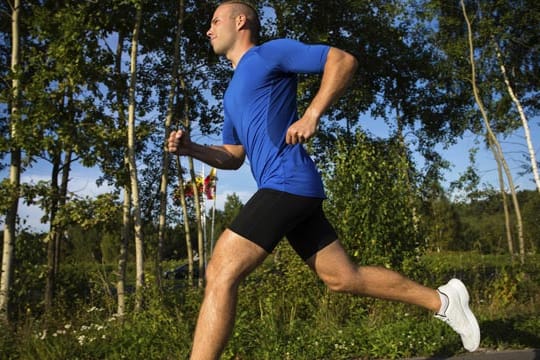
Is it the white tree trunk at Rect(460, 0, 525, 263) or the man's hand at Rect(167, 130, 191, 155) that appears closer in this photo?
the man's hand at Rect(167, 130, 191, 155)

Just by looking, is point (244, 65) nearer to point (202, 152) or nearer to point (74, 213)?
point (202, 152)

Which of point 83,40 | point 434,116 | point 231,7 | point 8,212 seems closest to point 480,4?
point 434,116

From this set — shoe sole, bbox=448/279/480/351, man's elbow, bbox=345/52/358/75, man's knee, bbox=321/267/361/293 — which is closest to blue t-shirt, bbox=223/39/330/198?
man's elbow, bbox=345/52/358/75

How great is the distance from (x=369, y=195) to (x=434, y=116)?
48.5 feet

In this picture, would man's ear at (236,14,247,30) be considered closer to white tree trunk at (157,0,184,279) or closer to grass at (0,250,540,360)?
grass at (0,250,540,360)

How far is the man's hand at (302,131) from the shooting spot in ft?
7.75

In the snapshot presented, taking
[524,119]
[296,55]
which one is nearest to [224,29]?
[296,55]

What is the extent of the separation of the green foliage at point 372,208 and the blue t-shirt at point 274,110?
440cm

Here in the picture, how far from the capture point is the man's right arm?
2.74 metres

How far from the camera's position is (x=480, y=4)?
2123 cm

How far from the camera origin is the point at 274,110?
2.68 metres

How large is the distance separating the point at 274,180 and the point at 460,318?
53.2 inches

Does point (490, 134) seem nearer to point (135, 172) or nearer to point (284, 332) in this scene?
point (135, 172)

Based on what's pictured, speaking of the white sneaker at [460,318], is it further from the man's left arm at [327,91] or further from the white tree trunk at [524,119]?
the white tree trunk at [524,119]
